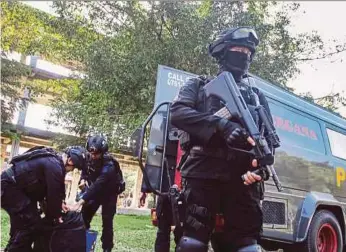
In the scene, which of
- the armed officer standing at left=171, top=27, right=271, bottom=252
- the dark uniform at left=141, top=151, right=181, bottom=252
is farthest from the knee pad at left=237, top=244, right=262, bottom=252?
the dark uniform at left=141, top=151, right=181, bottom=252

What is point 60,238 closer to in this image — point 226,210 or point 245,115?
point 226,210

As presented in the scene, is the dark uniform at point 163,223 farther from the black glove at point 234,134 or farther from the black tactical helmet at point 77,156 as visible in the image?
the black glove at point 234,134

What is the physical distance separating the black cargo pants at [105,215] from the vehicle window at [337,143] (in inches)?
117

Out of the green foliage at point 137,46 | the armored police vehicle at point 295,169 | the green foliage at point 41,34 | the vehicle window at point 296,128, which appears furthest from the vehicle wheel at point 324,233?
the green foliage at point 41,34

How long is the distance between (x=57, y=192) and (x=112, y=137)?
554cm

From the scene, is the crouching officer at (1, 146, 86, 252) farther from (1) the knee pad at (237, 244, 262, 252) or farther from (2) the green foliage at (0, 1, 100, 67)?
(2) the green foliage at (0, 1, 100, 67)

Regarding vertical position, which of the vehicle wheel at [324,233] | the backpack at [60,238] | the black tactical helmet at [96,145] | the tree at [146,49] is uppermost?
the tree at [146,49]

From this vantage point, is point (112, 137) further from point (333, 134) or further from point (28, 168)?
point (28, 168)

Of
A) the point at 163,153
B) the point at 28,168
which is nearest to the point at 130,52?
the point at 163,153

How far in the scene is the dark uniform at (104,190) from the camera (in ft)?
16.3

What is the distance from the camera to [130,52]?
916cm

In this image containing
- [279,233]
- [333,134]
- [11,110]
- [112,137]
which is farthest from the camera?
[11,110]

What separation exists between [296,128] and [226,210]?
9.34ft

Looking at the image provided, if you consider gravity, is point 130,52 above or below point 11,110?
above
